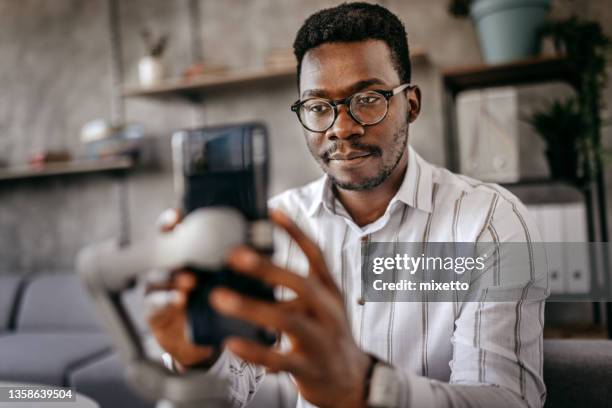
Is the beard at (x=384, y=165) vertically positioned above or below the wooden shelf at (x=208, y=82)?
below

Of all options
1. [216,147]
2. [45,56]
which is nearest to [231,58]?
[45,56]

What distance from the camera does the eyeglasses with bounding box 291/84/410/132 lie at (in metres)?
0.57

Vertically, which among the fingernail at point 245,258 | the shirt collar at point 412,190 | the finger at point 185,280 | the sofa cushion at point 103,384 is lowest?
the sofa cushion at point 103,384

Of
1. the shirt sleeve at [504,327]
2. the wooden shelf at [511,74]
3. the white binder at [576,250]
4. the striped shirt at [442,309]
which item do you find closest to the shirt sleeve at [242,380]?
the striped shirt at [442,309]

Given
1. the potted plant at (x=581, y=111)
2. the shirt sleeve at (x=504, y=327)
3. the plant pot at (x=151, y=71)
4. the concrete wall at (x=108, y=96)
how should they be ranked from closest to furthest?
the shirt sleeve at (x=504, y=327) < the potted plant at (x=581, y=111) < the concrete wall at (x=108, y=96) < the plant pot at (x=151, y=71)

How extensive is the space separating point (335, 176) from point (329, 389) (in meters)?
0.37

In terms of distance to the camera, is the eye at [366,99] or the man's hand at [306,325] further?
the eye at [366,99]

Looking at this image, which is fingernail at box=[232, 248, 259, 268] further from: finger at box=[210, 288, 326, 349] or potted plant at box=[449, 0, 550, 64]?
potted plant at box=[449, 0, 550, 64]

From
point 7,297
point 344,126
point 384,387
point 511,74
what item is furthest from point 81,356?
point 511,74

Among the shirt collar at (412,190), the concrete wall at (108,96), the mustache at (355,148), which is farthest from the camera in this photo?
the concrete wall at (108,96)

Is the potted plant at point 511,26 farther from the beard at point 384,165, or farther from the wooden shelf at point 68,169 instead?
the wooden shelf at point 68,169

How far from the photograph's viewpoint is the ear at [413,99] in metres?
0.65

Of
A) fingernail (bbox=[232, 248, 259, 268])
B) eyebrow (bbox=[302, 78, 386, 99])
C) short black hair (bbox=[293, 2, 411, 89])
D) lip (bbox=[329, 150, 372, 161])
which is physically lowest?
fingernail (bbox=[232, 248, 259, 268])

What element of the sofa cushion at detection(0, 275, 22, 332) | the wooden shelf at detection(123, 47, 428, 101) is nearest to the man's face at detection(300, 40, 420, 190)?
the wooden shelf at detection(123, 47, 428, 101)
